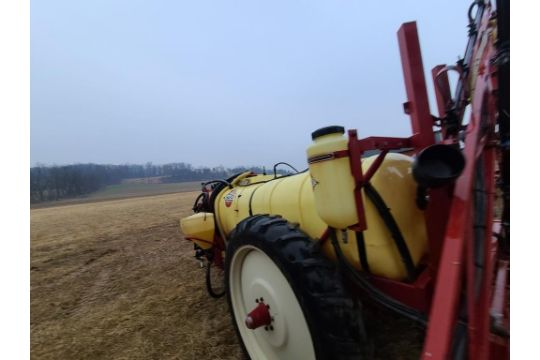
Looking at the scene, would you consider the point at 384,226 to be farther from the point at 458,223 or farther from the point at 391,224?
the point at 458,223

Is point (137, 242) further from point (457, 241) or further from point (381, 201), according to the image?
point (457, 241)

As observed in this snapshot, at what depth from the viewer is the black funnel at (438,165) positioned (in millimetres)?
1239

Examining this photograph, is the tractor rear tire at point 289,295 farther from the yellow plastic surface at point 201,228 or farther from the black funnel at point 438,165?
the yellow plastic surface at point 201,228

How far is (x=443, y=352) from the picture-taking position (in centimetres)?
91

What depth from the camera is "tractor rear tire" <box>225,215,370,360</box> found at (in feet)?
5.38

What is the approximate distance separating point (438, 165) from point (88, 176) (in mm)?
67867

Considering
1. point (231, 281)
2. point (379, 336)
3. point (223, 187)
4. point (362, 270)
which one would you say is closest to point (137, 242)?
point (223, 187)

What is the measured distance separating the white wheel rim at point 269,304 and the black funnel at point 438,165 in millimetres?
1048

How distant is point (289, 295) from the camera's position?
197cm

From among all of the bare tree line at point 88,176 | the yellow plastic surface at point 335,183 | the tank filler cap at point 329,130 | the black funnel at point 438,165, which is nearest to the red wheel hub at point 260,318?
the yellow plastic surface at point 335,183

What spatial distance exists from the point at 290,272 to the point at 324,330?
33 centimetres

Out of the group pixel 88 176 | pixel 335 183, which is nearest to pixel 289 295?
pixel 335 183

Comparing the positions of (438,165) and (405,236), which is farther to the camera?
(405,236)

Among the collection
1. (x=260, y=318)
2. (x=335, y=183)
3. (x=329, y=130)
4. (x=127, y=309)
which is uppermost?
(x=329, y=130)
